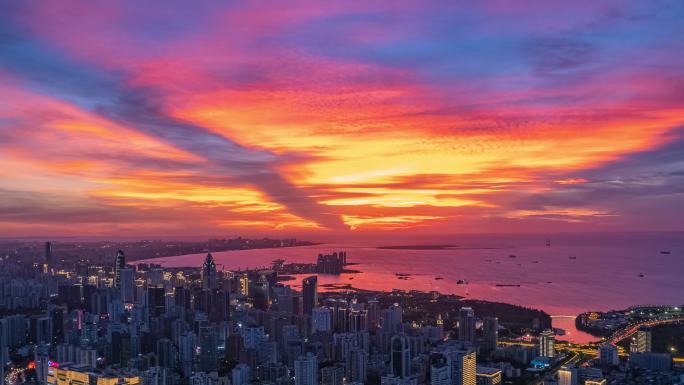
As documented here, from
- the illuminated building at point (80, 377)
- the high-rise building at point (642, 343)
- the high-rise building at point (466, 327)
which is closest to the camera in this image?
the illuminated building at point (80, 377)

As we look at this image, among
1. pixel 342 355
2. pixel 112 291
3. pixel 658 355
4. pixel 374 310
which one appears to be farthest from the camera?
pixel 112 291

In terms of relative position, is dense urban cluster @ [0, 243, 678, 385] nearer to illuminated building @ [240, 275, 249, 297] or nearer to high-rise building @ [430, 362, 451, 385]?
high-rise building @ [430, 362, 451, 385]

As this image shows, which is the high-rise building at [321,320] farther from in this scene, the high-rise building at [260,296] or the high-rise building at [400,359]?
the high-rise building at [260,296]

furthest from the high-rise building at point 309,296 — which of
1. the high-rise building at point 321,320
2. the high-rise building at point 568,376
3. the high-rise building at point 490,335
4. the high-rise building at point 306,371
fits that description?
the high-rise building at point 568,376

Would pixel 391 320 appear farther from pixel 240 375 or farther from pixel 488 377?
pixel 240 375

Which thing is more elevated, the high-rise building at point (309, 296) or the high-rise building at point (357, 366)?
the high-rise building at point (309, 296)

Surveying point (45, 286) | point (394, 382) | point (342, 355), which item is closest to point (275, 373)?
point (342, 355)

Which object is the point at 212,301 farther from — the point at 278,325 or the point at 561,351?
the point at 561,351
